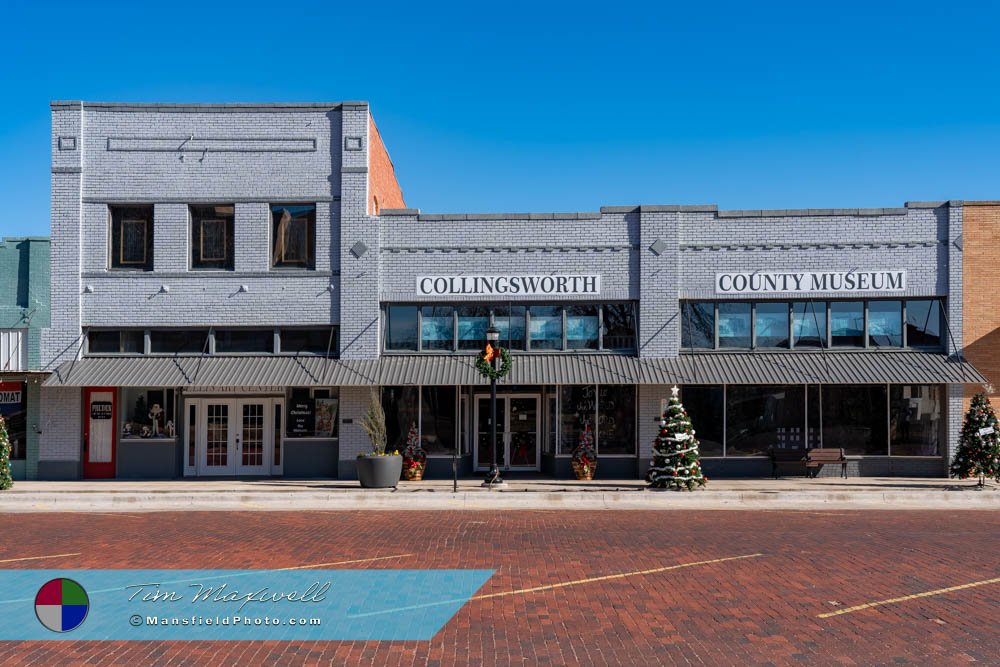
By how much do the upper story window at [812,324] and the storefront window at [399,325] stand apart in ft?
23.9

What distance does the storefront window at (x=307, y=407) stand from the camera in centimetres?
2258

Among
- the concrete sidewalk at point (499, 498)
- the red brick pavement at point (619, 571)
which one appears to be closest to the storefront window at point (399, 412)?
the concrete sidewalk at point (499, 498)

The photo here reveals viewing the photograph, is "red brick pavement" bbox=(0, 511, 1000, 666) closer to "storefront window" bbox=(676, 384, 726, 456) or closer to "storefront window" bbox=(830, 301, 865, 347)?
"storefront window" bbox=(676, 384, 726, 456)

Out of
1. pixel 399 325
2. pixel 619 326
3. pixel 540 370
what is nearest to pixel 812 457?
pixel 619 326

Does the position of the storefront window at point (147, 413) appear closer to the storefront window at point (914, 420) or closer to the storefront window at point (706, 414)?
the storefront window at point (706, 414)

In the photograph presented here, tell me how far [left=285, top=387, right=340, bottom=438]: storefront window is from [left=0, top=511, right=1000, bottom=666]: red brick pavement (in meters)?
6.06

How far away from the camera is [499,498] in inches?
711

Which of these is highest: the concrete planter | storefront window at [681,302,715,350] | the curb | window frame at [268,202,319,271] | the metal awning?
window frame at [268,202,319,271]

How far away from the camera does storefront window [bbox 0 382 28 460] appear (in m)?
22.2

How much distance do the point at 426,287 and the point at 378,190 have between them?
4.14 metres

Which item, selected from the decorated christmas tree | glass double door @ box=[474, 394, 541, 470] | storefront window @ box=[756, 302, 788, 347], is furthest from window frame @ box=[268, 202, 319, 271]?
storefront window @ box=[756, 302, 788, 347]

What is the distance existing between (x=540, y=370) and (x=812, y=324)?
7378 mm

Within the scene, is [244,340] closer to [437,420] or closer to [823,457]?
[437,420]

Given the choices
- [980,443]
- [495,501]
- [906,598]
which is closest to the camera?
[906,598]
